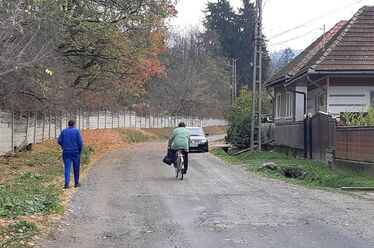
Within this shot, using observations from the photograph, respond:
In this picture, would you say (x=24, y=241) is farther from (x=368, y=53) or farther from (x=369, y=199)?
(x=368, y=53)

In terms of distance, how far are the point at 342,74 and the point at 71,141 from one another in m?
13.9

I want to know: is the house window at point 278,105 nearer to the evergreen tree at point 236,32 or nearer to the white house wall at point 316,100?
the white house wall at point 316,100

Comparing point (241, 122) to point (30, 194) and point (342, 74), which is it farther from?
point (30, 194)

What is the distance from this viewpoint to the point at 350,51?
85.8 feet

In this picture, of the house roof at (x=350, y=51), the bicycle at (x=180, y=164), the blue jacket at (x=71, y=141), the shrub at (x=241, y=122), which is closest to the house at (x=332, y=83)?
the house roof at (x=350, y=51)

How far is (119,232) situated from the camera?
9.30m

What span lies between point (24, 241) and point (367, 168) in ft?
39.1

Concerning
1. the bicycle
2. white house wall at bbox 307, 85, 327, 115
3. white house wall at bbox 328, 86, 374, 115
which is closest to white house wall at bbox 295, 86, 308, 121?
white house wall at bbox 307, 85, 327, 115

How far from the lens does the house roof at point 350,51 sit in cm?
2506

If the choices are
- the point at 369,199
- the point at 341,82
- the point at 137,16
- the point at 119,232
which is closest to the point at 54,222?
the point at 119,232

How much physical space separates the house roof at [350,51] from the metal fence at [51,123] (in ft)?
41.2

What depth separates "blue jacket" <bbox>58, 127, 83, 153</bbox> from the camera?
1516 cm

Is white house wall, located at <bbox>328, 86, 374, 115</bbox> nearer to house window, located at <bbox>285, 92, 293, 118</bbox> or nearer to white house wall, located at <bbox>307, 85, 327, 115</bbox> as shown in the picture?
white house wall, located at <bbox>307, 85, 327, 115</bbox>

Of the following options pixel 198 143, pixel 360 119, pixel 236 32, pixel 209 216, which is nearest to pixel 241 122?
pixel 198 143
